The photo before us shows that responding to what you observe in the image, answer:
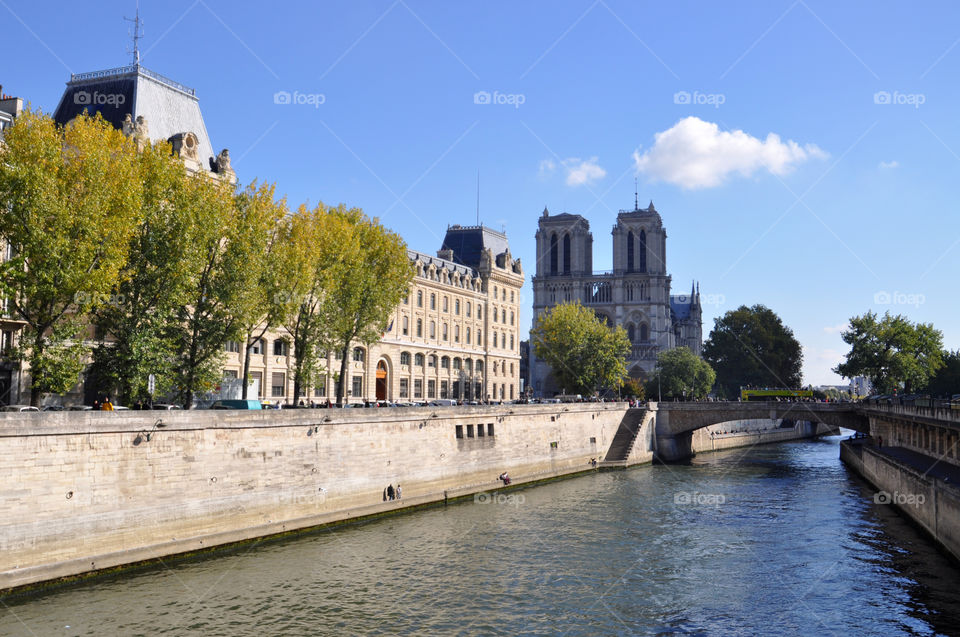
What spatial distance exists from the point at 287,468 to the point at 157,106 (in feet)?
96.4

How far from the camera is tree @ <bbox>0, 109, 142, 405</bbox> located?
3381 centimetres

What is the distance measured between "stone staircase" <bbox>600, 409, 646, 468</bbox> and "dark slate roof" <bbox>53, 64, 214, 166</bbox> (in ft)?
147

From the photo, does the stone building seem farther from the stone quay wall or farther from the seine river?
the seine river

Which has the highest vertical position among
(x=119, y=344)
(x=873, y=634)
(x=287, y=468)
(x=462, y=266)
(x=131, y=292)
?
(x=462, y=266)

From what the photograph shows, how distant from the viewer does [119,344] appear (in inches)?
1553

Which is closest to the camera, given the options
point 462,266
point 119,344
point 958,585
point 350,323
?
point 958,585

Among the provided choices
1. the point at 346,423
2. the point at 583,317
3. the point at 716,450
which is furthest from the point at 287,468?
the point at 716,450

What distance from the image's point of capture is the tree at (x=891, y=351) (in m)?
110

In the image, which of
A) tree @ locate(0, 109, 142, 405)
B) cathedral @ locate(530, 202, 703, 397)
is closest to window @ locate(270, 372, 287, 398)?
tree @ locate(0, 109, 142, 405)

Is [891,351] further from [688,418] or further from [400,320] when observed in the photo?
[400,320]

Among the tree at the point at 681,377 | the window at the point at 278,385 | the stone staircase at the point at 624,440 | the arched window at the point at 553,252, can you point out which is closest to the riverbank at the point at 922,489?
the stone staircase at the point at 624,440

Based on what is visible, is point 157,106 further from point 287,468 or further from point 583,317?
point 583,317

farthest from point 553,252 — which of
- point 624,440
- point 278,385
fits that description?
point 278,385

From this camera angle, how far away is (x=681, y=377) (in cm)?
12812
